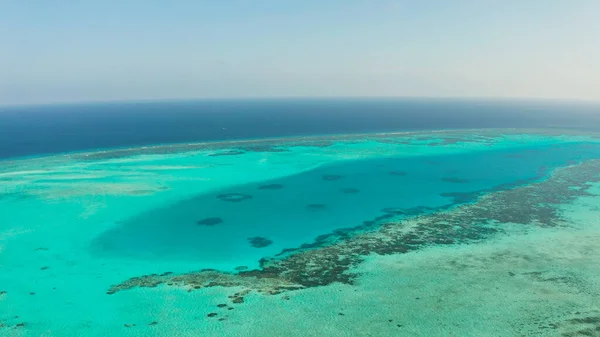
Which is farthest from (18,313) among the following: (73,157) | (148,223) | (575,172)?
(575,172)

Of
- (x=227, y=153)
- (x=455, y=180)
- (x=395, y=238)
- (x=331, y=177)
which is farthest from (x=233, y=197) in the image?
(x=455, y=180)

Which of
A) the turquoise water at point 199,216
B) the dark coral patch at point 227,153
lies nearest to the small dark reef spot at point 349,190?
the turquoise water at point 199,216

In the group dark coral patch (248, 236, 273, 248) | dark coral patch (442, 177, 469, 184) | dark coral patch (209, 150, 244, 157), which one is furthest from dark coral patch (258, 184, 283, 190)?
dark coral patch (209, 150, 244, 157)

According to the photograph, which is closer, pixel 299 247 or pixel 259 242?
pixel 299 247

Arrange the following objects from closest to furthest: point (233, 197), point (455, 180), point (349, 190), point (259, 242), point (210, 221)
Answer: point (259, 242), point (210, 221), point (233, 197), point (349, 190), point (455, 180)

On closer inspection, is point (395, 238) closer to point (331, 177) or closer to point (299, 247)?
point (299, 247)

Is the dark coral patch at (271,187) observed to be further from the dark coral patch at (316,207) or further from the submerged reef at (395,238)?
the submerged reef at (395,238)

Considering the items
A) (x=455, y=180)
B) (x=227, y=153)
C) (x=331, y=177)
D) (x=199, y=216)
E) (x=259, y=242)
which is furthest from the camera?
(x=227, y=153)
